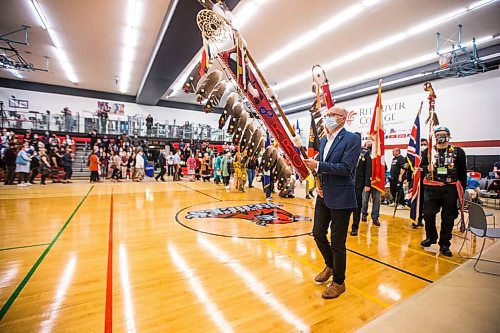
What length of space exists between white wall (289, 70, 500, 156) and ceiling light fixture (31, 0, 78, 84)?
1557 centimetres

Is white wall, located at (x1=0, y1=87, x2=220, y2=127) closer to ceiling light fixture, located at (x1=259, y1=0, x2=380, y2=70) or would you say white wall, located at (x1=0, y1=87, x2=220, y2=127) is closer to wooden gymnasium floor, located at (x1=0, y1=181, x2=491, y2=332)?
ceiling light fixture, located at (x1=259, y1=0, x2=380, y2=70)

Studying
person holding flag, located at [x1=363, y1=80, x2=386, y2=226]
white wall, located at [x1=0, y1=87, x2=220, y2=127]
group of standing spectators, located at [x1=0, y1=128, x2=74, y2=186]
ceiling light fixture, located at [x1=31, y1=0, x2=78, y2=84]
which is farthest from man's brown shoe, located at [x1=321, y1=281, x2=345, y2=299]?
white wall, located at [x1=0, y1=87, x2=220, y2=127]

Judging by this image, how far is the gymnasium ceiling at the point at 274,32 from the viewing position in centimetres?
740

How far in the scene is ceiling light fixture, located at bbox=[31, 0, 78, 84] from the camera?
8.30m

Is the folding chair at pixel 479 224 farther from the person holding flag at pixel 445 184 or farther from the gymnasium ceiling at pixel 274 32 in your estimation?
the gymnasium ceiling at pixel 274 32

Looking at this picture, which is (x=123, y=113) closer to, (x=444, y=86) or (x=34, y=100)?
(x=34, y=100)

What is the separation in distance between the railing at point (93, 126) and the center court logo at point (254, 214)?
14103 millimetres

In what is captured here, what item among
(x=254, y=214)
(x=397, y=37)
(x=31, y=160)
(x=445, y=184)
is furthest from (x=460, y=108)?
(x=31, y=160)

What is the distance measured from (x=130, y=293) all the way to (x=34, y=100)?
69.5ft

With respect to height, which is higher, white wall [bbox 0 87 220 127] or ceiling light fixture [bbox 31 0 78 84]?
ceiling light fixture [bbox 31 0 78 84]

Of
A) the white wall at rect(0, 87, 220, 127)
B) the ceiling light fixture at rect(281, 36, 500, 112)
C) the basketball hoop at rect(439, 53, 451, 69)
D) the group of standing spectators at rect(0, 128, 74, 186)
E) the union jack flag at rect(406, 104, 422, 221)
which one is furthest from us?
the white wall at rect(0, 87, 220, 127)

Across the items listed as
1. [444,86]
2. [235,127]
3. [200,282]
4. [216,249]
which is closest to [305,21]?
[235,127]

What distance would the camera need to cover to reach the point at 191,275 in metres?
2.63

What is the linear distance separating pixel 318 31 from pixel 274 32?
5.36ft
